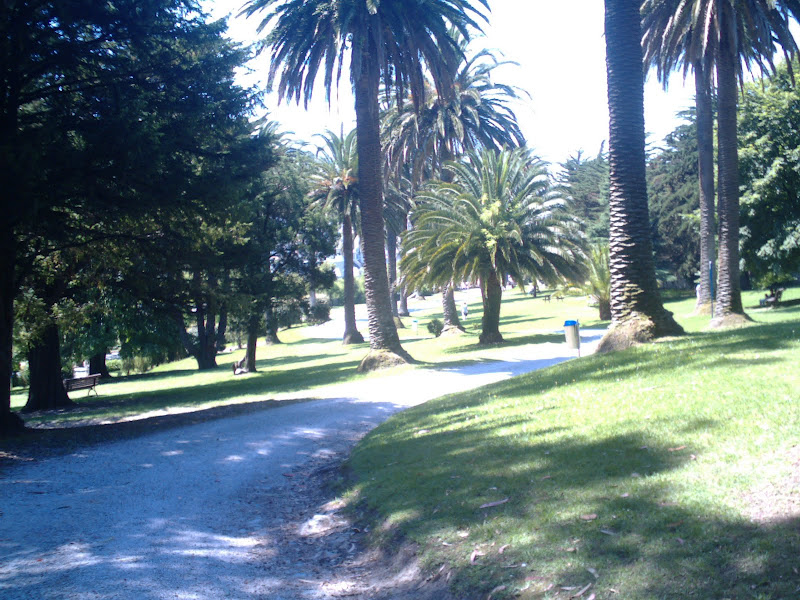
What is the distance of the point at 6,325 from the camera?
44.0ft

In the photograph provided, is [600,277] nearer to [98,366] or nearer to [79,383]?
[79,383]

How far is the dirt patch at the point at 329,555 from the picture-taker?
5.43 metres

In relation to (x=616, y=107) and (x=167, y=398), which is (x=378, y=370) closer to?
(x=167, y=398)

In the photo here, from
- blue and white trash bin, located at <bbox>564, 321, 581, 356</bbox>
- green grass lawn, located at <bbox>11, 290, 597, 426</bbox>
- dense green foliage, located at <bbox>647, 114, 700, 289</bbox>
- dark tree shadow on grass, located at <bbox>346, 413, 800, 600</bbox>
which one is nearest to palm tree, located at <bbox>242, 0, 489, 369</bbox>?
green grass lawn, located at <bbox>11, 290, 597, 426</bbox>

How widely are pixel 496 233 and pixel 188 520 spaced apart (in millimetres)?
19099

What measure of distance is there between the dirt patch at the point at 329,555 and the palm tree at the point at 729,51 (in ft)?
52.4

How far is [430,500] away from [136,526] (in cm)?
302

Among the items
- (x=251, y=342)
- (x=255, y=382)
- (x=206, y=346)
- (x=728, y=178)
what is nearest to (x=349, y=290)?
(x=206, y=346)

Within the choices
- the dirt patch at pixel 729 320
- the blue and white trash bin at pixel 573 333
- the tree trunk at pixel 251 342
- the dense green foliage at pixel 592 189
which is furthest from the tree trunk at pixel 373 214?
the dense green foliage at pixel 592 189

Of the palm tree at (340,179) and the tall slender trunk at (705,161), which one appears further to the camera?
the palm tree at (340,179)

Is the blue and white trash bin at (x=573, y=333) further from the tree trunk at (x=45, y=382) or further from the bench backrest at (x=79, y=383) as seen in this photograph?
the bench backrest at (x=79, y=383)

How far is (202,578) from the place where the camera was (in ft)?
18.4

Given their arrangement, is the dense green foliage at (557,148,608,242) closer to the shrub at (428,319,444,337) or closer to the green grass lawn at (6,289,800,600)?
the shrub at (428,319,444,337)

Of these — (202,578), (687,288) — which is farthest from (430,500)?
(687,288)
